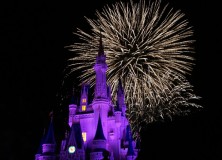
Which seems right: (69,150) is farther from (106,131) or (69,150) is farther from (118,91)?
(118,91)

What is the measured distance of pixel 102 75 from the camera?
69.4 metres

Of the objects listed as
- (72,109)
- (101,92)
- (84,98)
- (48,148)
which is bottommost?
(48,148)

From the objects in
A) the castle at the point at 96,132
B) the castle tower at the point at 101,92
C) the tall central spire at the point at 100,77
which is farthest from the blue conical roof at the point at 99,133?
the tall central spire at the point at 100,77

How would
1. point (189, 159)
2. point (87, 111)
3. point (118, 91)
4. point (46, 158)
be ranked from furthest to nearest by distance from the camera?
point (118, 91) < point (87, 111) < point (46, 158) < point (189, 159)

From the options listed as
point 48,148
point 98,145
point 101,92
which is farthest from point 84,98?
point 98,145

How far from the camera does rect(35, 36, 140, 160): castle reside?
196 feet

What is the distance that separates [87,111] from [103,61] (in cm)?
1109

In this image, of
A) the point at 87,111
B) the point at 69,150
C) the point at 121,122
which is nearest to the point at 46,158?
the point at 69,150

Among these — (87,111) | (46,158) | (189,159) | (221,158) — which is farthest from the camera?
(87,111)

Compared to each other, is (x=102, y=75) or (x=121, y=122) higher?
(x=102, y=75)

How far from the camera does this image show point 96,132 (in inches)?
2415

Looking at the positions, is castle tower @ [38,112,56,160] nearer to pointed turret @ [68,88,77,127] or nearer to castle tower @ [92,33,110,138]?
pointed turret @ [68,88,77,127]

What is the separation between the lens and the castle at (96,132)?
5962 centimetres

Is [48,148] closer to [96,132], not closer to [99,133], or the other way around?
[96,132]
